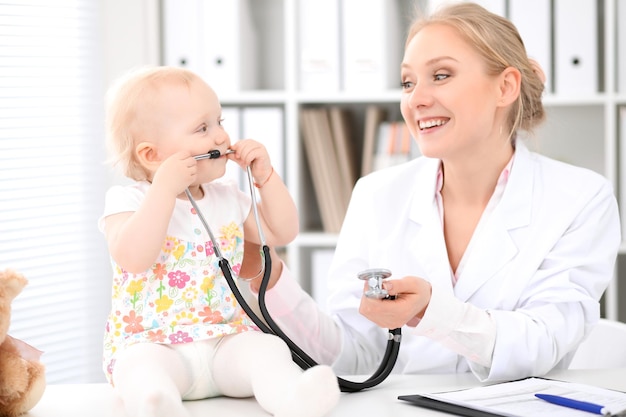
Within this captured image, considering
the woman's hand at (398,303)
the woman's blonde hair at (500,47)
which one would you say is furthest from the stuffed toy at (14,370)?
the woman's blonde hair at (500,47)

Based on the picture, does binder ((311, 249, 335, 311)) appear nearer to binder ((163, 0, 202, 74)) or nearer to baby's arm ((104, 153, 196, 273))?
binder ((163, 0, 202, 74))

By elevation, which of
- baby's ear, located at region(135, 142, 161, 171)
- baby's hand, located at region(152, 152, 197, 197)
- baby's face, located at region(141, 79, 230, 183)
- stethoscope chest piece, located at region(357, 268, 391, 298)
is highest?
baby's face, located at region(141, 79, 230, 183)

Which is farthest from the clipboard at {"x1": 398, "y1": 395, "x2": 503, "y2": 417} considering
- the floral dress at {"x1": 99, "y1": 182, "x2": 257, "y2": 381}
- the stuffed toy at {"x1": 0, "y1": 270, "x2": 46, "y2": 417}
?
the stuffed toy at {"x1": 0, "y1": 270, "x2": 46, "y2": 417}

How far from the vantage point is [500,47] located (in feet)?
5.71

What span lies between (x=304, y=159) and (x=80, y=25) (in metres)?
0.86

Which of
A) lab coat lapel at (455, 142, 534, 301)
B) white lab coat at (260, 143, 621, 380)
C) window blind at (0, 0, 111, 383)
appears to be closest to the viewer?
white lab coat at (260, 143, 621, 380)

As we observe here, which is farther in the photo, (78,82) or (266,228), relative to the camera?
Result: (78,82)

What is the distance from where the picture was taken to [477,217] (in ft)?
5.78

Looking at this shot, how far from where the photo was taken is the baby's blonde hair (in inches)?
52.8

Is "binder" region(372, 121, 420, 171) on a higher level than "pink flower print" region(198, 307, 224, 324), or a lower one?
higher

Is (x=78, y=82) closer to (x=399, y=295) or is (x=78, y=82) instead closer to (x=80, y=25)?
(x=80, y=25)

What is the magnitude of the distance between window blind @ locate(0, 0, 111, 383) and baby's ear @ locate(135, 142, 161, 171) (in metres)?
1.06

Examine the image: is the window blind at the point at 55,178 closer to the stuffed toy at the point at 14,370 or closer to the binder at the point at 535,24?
the stuffed toy at the point at 14,370

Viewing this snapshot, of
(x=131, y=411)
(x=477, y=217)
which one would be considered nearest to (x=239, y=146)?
(x=131, y=411)
